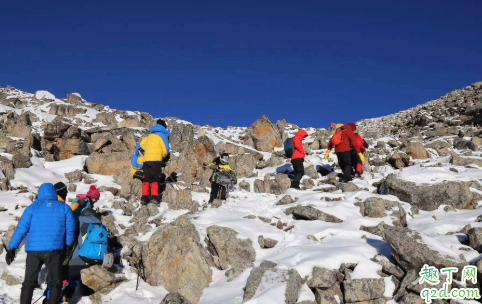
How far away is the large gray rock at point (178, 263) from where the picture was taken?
6.88m

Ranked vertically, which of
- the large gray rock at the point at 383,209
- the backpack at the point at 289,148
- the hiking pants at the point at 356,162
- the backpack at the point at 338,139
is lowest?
the large gray rock at the point at 383,209

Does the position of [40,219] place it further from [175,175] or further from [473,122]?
[473,122]

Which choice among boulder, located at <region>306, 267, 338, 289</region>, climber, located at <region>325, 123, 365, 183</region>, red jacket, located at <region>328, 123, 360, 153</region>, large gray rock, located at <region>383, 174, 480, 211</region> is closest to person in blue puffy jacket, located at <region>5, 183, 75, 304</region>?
boulder, located at <region>306, 267, 338, 289</region>

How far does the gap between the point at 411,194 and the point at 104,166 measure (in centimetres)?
1097

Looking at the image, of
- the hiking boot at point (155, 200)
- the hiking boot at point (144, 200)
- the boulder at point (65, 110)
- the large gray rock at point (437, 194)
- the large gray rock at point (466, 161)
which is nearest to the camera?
the large gray rock at point (437, 194)

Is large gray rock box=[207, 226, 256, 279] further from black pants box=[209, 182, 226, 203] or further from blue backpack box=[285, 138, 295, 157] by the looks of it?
blue backpack box=[285, 138, 295, 157]

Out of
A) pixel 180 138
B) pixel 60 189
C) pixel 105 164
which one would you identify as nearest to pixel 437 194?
pixel 60 189

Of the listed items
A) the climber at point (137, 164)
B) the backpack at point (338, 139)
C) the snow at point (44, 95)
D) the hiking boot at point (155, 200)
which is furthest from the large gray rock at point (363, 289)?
the snow at point (44, 95)

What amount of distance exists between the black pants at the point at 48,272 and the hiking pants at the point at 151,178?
13.6 ft

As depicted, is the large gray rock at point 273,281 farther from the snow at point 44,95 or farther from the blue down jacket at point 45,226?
the snow at point 44,95

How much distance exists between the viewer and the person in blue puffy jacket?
6.06 metres

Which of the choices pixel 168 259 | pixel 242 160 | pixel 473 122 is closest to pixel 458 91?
pixel 473 122

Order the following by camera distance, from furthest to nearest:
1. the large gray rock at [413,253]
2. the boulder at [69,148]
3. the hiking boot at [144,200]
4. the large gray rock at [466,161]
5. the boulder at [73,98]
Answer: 1. the boulder at [73,98]
2. the boulder at [69,148]
3. the large gray rock at [466,161]
4. the hiking boot at [144,200]
5. the large gray rock at [413,253]

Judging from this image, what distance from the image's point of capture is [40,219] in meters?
6.19
